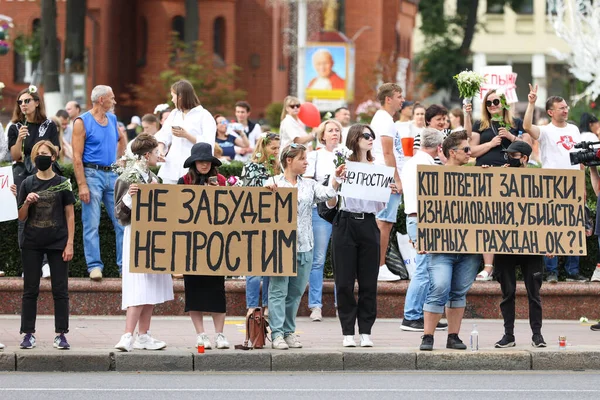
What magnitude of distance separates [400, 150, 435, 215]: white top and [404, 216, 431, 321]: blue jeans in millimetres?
164

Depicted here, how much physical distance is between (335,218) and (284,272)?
0.77 meters

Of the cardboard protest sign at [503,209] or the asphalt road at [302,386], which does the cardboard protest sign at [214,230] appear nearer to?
the asphalt road at [302,386]

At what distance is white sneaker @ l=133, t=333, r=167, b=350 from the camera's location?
13.5m

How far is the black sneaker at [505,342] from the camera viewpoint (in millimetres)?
13961

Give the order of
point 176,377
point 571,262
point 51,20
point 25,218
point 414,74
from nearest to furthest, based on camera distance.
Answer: point 176,377 < point 25,218 < point 571,262 < point 51,20 < point 414,74

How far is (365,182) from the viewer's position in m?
13.8

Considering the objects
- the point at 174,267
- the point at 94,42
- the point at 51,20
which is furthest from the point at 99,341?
the point at 94,42

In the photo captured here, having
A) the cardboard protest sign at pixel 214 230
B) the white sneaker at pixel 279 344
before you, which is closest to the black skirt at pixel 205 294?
the cardboard protest sign at pixel 214 230

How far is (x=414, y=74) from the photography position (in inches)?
2741

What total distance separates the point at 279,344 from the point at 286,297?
519 mm

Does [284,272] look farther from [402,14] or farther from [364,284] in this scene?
[402,14]

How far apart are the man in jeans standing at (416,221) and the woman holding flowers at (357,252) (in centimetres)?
93

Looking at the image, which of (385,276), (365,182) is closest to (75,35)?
(385,276)

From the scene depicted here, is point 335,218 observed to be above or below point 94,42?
below
